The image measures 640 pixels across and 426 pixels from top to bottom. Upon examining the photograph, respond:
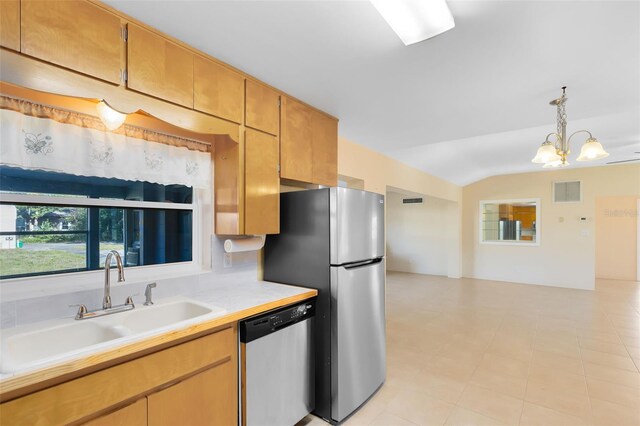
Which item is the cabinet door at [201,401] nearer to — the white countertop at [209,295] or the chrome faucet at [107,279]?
the white countertop at [209,295]

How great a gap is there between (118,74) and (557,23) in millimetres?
2196

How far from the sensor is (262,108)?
2.20 meters

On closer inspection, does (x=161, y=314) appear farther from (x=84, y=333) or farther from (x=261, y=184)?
(x=261, y=184)

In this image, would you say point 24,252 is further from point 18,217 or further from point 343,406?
point 343,406

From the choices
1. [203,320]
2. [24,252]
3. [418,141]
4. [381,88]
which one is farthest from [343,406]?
[418,141]

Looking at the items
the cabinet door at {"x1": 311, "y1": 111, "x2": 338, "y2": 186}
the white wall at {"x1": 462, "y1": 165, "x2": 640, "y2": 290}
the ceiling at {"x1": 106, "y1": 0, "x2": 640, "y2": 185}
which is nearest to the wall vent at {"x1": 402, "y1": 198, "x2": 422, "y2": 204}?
the white wall at {"x1": 462, "y1": 165, "x2": 640, "y2": 290}

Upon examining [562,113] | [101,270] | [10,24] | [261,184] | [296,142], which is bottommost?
[101,270]

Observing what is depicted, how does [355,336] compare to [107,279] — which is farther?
[355,336]

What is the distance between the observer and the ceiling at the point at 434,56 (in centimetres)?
148

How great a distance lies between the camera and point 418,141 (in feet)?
12.2

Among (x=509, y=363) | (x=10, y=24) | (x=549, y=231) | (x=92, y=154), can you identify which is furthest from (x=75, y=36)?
(x=549, y=231)

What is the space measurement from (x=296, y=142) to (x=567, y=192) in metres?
7.04

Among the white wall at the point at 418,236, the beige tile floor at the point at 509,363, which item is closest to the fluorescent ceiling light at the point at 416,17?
the beige tile floor at the point at 509,363

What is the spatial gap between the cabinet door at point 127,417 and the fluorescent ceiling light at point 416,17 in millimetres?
1998
